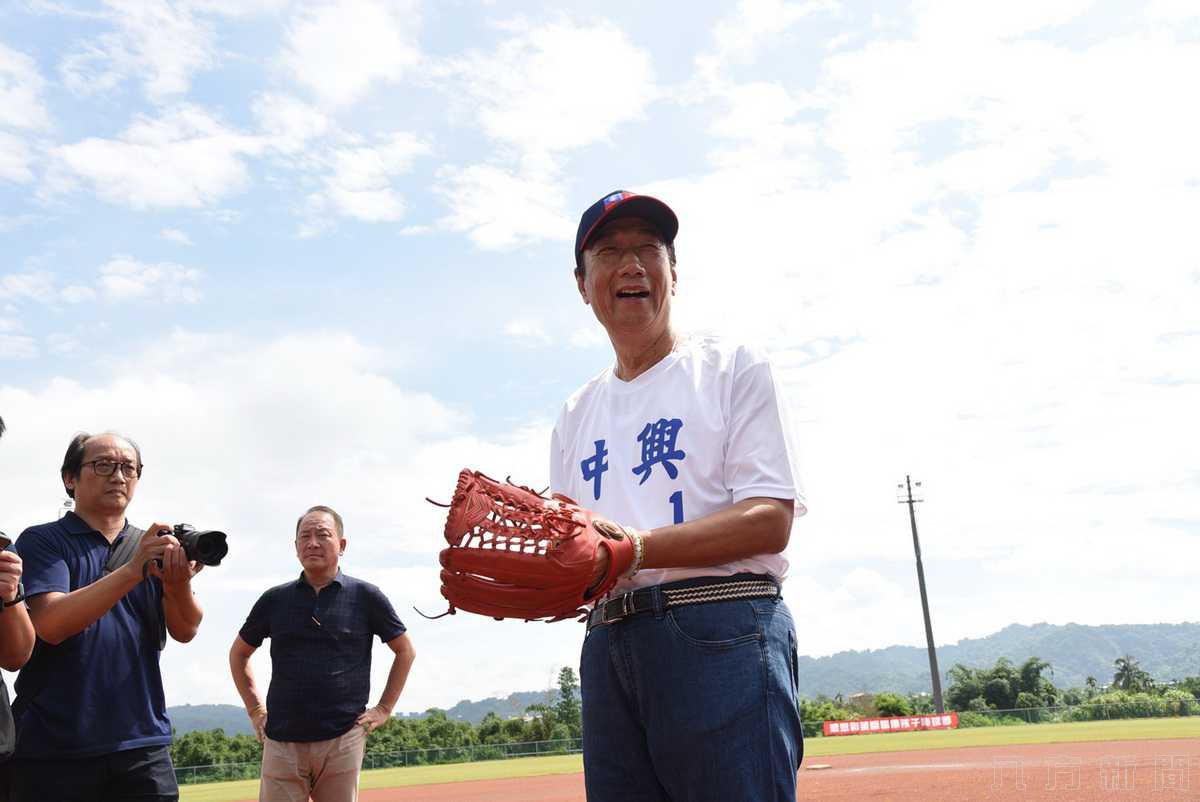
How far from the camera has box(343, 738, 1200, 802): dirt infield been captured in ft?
35.9

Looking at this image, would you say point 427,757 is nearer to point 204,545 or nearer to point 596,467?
point 204,545

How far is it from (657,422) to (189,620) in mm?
2497

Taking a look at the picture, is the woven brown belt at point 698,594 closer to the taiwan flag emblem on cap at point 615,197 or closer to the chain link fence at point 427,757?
the taiwan flag emblem on cap at point 615,197

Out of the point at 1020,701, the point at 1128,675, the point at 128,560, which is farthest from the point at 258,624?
the point at 1128,675

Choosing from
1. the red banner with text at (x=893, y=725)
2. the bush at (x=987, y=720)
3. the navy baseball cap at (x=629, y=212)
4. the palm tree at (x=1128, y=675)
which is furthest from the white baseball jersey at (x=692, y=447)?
the palm tree at (x=1128, y=675)

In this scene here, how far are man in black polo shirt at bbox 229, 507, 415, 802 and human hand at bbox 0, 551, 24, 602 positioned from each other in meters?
2.47

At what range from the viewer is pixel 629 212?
8.82 ft

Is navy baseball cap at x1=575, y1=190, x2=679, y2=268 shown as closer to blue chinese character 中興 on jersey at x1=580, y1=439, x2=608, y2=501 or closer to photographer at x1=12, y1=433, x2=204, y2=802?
blue chinese character 中興 on jersey at x1=580, y1=439, x2=608, y2=501

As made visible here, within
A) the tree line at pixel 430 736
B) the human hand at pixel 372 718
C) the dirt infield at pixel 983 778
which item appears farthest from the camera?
the tree line at pixel 430 736

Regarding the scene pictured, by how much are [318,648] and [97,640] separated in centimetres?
192

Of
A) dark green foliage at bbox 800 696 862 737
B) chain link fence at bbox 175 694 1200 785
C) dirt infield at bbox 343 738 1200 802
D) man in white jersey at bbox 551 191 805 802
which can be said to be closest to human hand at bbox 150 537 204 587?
man in white jersey at bbox 551 191 805 802

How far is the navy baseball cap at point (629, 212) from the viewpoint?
2674 millimetres

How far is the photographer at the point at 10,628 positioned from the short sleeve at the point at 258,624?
94.2 inches

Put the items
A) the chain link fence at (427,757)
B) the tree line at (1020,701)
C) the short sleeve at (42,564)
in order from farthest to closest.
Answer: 1. the tree line at (1020,701)
2. the chain link fence at (427,757)
3. the short sleeve at (42,564)
